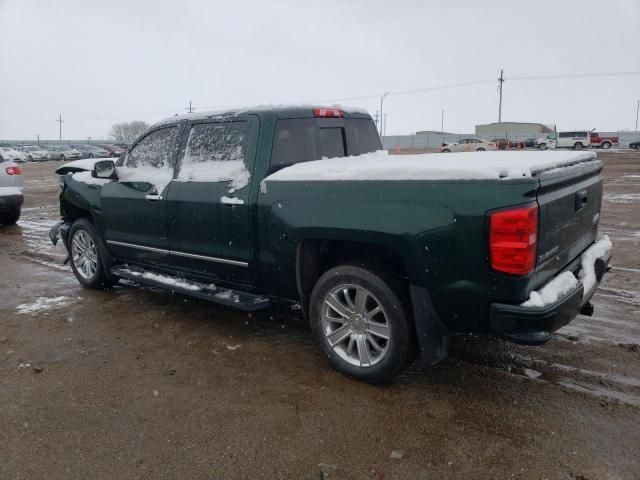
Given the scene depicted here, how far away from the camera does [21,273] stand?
6977 mm

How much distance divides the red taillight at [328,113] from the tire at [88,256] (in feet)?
9.56

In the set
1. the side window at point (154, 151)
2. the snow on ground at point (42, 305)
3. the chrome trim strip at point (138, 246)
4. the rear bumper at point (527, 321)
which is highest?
the side window at point (154, 151)

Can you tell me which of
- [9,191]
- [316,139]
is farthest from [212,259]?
[9,191]

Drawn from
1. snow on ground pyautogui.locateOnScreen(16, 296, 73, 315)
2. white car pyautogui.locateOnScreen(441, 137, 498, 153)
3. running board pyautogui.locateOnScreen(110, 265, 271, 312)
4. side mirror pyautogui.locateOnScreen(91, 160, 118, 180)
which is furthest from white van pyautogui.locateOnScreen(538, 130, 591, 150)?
snow on ground pyautogui.locateOnScreen(16, 296, 73, 315)

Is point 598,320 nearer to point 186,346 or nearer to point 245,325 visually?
point 245,325

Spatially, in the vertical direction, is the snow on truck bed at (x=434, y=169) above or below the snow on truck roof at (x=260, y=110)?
below

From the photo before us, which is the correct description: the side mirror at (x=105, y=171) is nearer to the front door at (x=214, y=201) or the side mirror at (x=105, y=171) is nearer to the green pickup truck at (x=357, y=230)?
the green pickup truck at (x=357, y=230)

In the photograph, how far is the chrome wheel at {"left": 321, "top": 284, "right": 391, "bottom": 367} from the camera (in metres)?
3.56

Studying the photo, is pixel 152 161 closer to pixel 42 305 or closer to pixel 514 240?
pixel 42 305

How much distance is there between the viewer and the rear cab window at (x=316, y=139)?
420cm

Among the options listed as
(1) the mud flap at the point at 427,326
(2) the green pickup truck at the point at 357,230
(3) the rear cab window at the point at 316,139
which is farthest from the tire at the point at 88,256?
(1) the mud flap at the point at 427,326

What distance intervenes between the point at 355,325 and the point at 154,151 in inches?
110

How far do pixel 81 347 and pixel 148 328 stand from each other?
1.97ft

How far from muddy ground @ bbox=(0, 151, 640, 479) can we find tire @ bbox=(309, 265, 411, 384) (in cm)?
16
